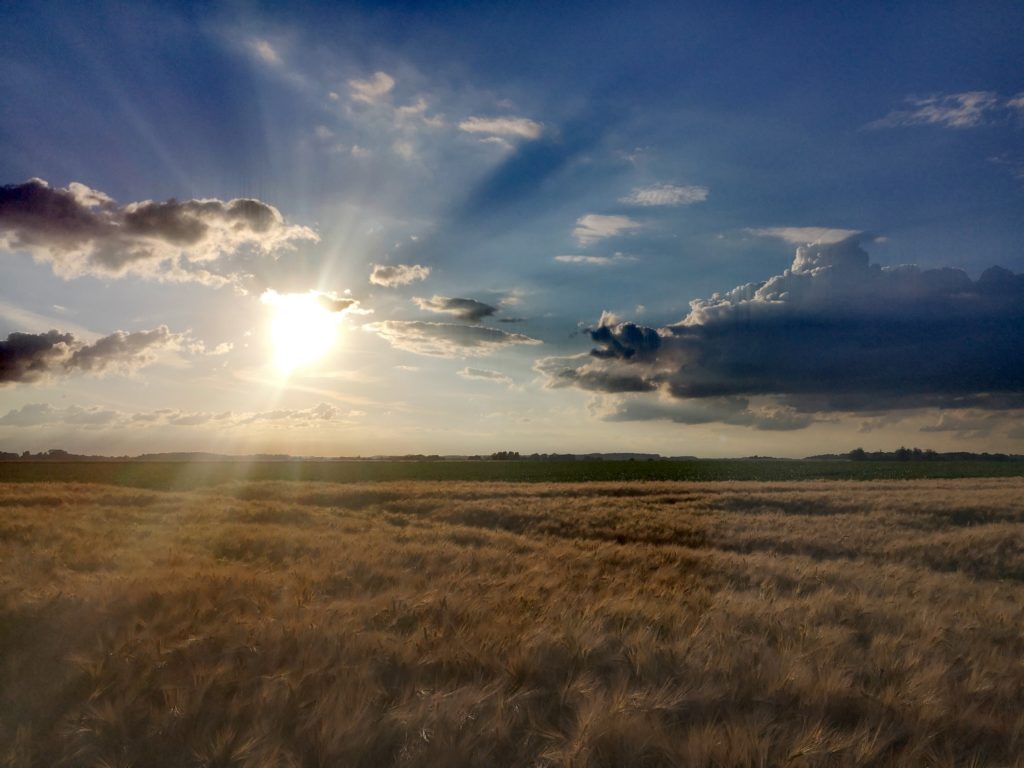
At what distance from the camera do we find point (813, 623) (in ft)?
21.0

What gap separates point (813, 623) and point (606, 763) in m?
3.85

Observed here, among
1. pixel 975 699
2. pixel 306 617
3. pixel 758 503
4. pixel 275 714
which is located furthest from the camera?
pixel 758 503

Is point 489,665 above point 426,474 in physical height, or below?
above

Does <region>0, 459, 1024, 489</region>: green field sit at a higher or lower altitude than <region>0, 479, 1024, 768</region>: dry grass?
lower

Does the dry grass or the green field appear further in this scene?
the green field

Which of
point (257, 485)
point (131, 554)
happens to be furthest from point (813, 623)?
point (257, 485)

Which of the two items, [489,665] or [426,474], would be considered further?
[426,474]

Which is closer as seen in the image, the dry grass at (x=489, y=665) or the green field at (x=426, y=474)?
the dry grass at (x=489, y=665)

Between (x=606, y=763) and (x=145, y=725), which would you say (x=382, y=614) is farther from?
(x=606, y=763)

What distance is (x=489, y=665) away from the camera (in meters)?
4.65

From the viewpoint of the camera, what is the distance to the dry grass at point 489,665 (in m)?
3.63

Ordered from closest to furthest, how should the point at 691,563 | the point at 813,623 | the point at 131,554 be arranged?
the point at 813,623
the point at 131,554
the point at 691,563

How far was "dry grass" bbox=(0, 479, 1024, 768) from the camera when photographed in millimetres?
3627

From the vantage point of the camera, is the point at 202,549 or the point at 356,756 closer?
the point at 356,756
